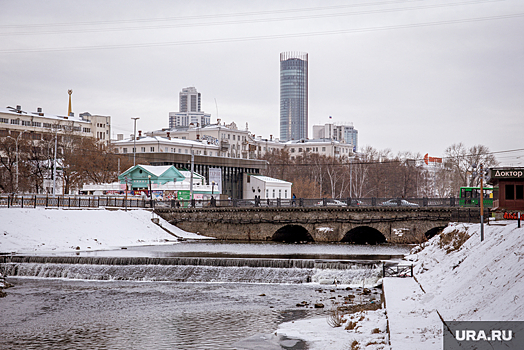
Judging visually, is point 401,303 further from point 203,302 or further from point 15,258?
point 15,258

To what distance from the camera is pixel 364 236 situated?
61.4 meters

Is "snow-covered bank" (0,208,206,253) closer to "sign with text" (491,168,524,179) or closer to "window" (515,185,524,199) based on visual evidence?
"sign with text" (491,168,524,179)

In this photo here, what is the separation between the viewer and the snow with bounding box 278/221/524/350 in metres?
10.8

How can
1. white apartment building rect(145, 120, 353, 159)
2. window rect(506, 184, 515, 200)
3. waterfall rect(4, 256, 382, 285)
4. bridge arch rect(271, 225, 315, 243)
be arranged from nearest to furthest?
waterfall rect(4, 256, 382, 285), window rect(506, 184, 515, 200), bridge arch rect(271, 225, 315, 243), white apartment building rect(145, 120, 353, 159)

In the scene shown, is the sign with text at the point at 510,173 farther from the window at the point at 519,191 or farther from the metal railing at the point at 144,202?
the metal railing at the point at 144,202

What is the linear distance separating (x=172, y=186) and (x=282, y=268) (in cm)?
4271

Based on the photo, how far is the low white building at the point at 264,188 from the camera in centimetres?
9581

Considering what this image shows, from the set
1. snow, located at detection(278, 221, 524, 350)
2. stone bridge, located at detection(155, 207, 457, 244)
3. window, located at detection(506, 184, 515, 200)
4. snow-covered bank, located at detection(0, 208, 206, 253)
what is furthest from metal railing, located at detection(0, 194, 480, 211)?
snow, located at detection(278, 221, 524, 350)

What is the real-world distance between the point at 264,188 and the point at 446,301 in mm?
81924

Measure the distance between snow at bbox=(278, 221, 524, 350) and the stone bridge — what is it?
1190 inches

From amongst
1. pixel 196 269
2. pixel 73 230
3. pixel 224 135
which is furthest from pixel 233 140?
pixel 196 269

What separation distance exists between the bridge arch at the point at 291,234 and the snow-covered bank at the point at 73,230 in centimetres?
1281

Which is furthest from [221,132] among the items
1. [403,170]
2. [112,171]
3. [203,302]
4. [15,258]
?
[203,302]

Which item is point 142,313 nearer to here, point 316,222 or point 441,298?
point 441,298
